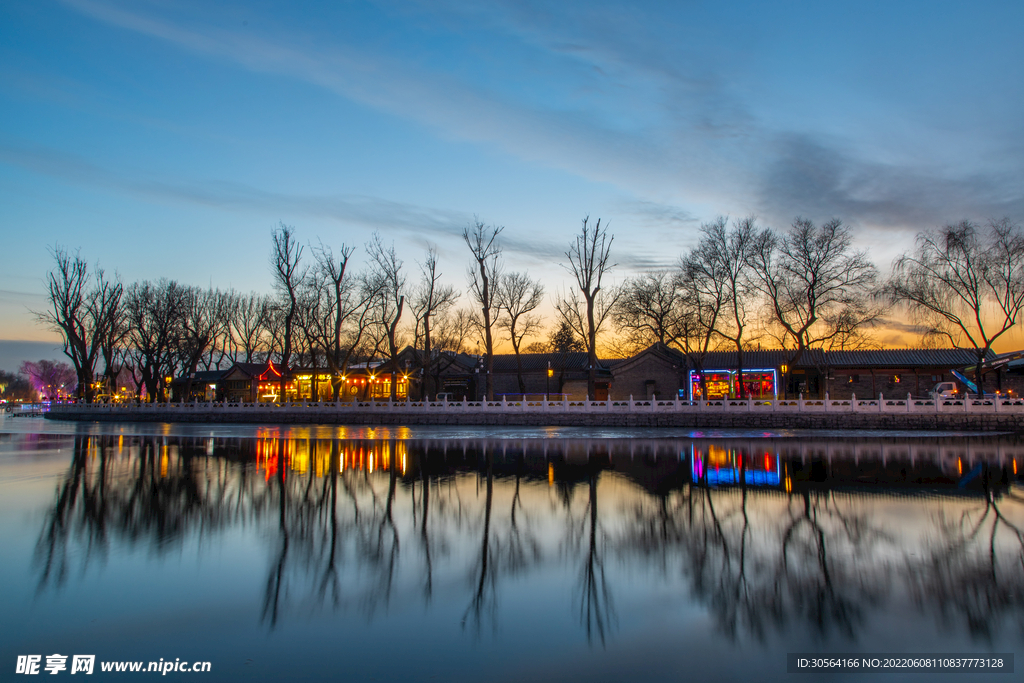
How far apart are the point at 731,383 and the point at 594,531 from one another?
41475 millimetres

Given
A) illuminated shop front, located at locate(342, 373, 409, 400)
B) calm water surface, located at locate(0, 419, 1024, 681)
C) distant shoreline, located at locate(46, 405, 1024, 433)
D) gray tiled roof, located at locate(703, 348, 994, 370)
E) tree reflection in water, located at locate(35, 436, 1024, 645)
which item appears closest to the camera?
calm water surface, located at locate(0, 419, 1024, 681)

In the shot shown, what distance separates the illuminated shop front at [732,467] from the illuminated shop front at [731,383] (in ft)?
87.9

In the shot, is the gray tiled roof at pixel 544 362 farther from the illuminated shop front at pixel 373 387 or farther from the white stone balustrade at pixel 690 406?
the white stone balustrade at pixel 690 406

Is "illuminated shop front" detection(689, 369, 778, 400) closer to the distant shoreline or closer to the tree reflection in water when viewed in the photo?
the distant shoreline

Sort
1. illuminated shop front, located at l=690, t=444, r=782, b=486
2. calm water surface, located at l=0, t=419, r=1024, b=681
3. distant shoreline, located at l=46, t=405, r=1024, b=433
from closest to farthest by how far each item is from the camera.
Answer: calm water surface, located at l=0, t=419, r=1024, b=681, illuminated shop front, located at l=690, t=444, r=782, b=486, distant shoreline, located at l=46, t=405, r=1024, b=433

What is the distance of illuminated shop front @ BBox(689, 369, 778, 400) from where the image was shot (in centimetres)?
4575

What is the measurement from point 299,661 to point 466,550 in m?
3.31

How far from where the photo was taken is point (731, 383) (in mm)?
46969

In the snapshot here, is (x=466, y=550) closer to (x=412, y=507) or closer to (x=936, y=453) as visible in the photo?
(x=412, y=507)

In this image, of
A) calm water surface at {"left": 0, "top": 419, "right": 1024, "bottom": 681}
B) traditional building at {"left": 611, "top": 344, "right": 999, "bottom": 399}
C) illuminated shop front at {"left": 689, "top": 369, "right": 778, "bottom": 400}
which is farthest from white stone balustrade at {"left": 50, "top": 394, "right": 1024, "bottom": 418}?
calm water surface at {"left": 0, "top": 419, "right": 1024, "bottom": 681}

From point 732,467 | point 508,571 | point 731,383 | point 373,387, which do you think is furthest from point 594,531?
point 373,387

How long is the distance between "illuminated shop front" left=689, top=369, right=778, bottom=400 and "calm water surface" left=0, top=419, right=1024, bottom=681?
3219 centimetres

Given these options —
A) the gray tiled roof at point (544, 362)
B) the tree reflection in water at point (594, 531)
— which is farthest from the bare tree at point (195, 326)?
the tree reflection in water at point (594, 531)

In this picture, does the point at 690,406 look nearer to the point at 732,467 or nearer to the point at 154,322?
the point at 732,467
